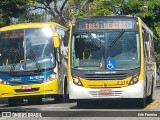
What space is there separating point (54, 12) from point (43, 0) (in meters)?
3.43

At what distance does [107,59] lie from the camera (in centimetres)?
1758

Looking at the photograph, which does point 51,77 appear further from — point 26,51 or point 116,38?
point 116,38

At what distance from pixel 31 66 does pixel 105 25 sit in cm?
421

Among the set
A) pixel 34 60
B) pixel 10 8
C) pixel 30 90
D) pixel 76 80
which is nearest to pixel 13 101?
pixel 30 90

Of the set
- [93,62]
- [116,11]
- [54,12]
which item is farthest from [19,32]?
[54,12]

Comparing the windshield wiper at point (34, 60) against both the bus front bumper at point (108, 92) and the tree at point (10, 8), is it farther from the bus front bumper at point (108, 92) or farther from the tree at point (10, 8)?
the tree at point (10, 8)

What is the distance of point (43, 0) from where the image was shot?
142 ft

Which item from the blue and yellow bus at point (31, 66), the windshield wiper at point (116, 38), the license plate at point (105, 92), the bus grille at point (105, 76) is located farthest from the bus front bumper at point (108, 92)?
the blue and yellow bus at point (31, 66)

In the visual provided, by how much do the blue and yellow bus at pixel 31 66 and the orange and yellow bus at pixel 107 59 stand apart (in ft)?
9.64

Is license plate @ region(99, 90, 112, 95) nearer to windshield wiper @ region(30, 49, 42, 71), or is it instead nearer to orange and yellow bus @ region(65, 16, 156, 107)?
orange and yellow bus @ region(65, 16, 156, 107)

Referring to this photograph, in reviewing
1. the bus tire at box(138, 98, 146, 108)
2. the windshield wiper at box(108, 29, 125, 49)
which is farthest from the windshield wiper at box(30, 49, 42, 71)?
the bus tire at box(138, 98, 146, 108)

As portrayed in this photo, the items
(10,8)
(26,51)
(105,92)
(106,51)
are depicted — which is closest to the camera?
(105,92)

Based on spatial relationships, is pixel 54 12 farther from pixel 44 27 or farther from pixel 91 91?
pixel 91 91

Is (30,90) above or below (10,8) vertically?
below
